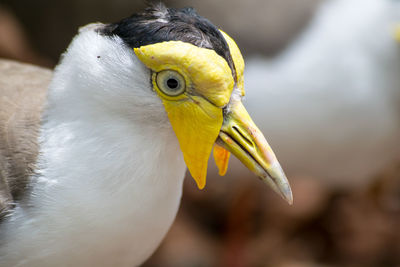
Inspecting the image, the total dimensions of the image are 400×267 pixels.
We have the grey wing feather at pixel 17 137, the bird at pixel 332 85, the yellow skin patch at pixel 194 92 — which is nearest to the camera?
the yellow skin patch at pixel 194 92

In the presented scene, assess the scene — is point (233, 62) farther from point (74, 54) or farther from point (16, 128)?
point (16, 128)

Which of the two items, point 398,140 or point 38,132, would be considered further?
point 398,140

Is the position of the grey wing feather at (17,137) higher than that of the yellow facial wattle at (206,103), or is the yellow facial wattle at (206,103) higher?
the yellow facial wattle at (206,103)

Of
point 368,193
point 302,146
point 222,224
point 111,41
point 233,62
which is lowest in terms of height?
point 222,224

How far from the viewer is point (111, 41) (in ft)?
4.40

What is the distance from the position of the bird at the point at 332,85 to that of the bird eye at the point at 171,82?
1166 millimetres

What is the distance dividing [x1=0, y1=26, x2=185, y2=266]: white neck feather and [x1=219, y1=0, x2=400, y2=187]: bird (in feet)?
3.66

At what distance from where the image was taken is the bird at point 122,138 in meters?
1.29

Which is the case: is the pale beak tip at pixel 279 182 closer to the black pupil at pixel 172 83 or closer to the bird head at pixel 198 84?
the bird head at pixel 198 84

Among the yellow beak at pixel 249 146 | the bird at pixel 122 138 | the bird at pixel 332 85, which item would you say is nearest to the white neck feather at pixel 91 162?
the bird at pixel 122 138

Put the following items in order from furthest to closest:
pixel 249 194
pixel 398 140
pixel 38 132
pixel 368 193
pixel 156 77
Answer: pixel 368 193, pixel 249 194, pixel 398 140, pixel 38 132, pixel 156 77

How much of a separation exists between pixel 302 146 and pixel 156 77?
143 cm

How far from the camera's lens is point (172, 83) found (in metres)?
1.29

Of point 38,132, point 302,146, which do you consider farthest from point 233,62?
point 302,146
